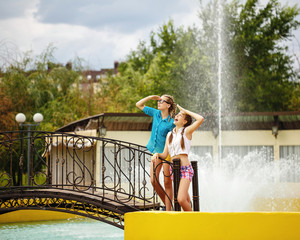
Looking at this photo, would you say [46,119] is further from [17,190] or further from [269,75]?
[17,190]

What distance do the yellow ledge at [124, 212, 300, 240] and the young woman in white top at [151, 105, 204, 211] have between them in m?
0.40

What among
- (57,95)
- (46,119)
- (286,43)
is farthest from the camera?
(286,43)

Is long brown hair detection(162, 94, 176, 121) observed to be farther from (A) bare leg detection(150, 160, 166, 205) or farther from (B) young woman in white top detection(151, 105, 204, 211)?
(A) bare leg detection(150, 160, 166, 205)

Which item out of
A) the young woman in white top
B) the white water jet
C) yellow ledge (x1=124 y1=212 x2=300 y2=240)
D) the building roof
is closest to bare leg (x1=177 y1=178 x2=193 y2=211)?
the young woman in white top

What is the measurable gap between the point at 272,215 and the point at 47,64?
2365cm

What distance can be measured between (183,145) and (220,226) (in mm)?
1233

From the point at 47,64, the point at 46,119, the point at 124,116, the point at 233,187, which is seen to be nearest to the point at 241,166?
the point at 233,187

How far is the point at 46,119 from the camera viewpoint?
961 inches

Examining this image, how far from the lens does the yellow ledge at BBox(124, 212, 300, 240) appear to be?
554 centimetres

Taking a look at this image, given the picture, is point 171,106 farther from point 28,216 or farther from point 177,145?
point 28,216

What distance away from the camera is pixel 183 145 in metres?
6.10

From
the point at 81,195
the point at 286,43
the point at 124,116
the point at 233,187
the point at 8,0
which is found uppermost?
the point at 8,0

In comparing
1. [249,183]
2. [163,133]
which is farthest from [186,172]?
[249,183]

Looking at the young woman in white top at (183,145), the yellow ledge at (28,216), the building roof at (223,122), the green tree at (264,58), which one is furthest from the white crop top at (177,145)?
the green tree at (264,58)
